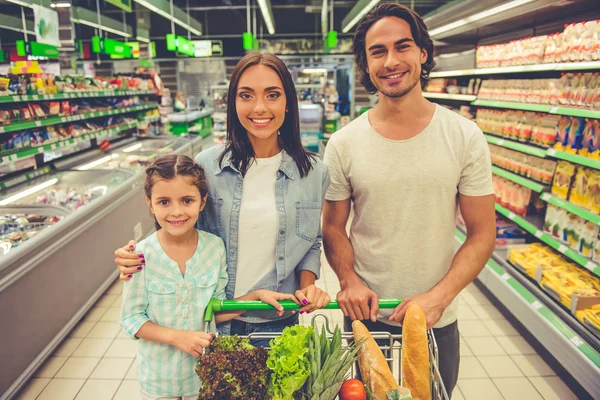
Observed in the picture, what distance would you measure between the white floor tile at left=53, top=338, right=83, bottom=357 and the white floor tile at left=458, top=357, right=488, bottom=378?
2.91 meters

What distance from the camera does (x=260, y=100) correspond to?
154cm

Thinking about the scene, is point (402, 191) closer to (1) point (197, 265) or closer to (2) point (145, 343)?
(1) point (197, 265)

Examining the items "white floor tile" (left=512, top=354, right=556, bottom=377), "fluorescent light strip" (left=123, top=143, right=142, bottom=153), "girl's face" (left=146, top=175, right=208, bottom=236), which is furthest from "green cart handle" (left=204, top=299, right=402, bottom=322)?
"fluorescent light strip" (left=123, top=143, right=142, bottom=153)

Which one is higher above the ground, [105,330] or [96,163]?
[96,163]

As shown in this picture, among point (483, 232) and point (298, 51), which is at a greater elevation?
point (298, 51)

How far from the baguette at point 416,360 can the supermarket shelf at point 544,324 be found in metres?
2.00

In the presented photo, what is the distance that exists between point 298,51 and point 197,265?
13.8m

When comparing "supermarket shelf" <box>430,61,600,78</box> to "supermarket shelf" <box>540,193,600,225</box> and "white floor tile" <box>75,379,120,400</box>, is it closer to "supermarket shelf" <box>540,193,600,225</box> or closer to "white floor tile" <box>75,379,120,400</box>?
"supermarket shelf" <box>540,193,600,225</box>

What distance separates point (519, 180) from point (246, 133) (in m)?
3.31

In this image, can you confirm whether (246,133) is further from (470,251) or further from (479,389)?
(479,389)

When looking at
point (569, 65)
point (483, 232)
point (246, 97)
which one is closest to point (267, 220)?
point (246, 97)

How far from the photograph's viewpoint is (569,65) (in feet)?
10.7

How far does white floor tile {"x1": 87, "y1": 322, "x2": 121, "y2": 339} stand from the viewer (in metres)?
3.67

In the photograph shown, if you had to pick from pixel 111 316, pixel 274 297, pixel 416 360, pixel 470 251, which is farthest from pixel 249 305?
pixel 111 316
